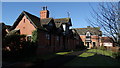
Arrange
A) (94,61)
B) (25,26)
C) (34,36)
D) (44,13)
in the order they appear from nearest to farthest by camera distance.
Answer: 1. (94,61)
2. (34,36)
3. (25,26)
4. (44,13)

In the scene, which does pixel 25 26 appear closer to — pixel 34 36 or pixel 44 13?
pixel 34 36

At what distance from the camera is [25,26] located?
20.4m

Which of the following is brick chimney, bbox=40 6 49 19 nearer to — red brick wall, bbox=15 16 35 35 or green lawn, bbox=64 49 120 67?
red brick wall, bbox=15 16 35 35

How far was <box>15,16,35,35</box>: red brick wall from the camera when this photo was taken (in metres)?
19.9

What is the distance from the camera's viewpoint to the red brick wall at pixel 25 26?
19938 millimetres

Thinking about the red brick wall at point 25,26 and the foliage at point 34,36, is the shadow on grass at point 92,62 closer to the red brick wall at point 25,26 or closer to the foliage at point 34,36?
the foliage at point 34,36

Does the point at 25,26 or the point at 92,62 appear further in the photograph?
the point at 25,26

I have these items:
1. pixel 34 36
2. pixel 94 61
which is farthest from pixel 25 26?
pixel 94 61

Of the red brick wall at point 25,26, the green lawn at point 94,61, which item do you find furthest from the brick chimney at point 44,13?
the green lawn at point 94,61

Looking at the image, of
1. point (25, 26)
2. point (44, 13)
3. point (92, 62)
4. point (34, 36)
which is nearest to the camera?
point (92, 62)

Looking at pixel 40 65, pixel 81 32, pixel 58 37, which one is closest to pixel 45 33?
pixel 58 37

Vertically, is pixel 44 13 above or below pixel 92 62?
above

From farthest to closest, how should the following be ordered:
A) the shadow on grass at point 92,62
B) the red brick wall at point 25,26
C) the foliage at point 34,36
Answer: the red brick wall at point 25,26 < the foliage at point 34,36 < the shadow on grass at point 92,62

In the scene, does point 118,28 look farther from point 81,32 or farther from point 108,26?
point 81,32
